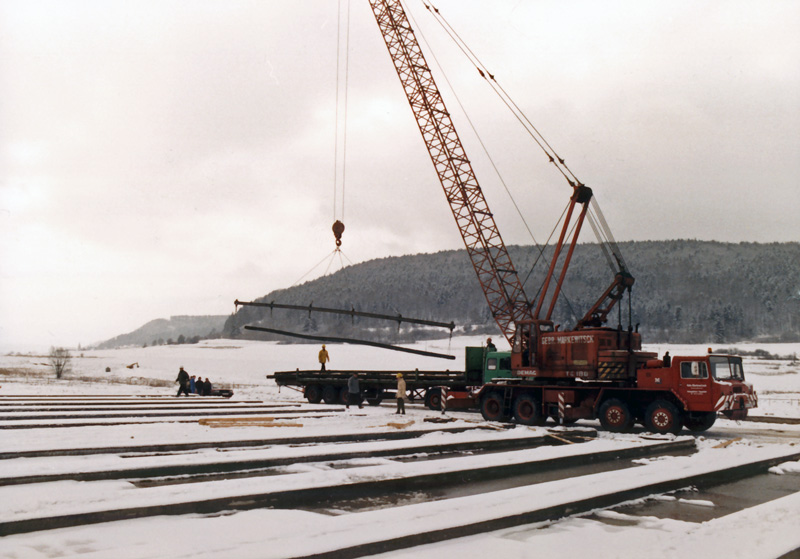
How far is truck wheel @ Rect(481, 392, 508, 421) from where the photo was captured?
2436 cm

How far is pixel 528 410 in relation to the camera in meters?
23.4

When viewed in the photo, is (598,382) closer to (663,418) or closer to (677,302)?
(663,418)

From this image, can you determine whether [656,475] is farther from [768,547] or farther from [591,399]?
[591,399]

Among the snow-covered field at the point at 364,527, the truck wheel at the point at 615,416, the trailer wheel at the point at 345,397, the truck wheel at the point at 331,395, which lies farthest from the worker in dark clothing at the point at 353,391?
the snow-covered field at the point at 364,527

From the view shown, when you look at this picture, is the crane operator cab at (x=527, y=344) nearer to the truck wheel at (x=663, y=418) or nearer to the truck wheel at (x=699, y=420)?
the truck wheel at (x=663, y=418)

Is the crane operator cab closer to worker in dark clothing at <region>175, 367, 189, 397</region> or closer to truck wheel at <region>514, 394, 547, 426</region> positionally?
truck wheel at <region>514, 394, 547, 426</region>

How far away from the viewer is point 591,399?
2234 cm

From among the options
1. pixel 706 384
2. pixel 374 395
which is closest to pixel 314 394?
pixel 374 395

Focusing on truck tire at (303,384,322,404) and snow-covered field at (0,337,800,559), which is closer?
snow-covered field at (0,337,800,559)

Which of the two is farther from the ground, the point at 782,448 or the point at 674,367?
the point at 674,367

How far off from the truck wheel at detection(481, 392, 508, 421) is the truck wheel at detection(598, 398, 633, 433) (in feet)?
12.5

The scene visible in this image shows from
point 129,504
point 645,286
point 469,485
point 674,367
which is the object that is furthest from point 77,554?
point 645,286

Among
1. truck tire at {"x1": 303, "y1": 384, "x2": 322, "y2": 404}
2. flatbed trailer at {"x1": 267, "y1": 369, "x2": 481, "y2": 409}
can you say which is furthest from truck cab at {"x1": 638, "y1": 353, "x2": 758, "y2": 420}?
truck tire at {"x1": 303, "y1": 384, "x2": 322, "y2": 404}

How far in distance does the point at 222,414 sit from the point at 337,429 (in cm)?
671
